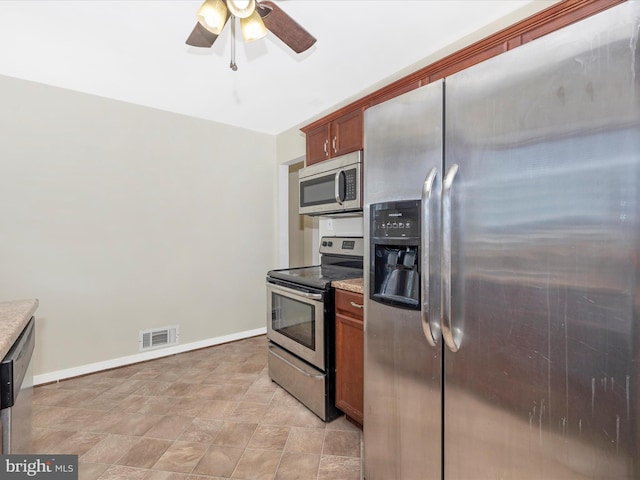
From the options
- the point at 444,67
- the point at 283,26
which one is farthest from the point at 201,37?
the point at 444,67

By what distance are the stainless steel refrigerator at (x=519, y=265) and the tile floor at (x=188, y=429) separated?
0.66 metres

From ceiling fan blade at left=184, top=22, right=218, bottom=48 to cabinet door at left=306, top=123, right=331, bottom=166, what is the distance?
1150 millimetres

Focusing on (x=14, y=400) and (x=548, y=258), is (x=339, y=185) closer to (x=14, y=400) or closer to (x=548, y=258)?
(x=548, y=258)

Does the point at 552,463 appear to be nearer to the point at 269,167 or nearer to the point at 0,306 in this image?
the point at 0,306

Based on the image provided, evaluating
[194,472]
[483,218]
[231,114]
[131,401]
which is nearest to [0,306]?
[194,472]

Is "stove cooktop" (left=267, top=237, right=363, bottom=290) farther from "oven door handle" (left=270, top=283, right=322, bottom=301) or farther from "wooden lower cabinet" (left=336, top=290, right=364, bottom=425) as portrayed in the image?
"wooden lower cabinet" (left=336, top=290, right=364, bottom=425)

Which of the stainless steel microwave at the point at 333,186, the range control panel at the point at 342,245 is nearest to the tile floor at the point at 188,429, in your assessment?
the range control panel at the point at 342,245

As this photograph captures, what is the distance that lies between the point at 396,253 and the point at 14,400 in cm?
138

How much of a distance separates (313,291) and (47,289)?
2312mm

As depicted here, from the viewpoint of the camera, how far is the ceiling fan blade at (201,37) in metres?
1.63

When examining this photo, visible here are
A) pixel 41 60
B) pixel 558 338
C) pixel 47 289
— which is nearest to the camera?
pixel 558 338

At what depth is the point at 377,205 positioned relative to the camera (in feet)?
4.70

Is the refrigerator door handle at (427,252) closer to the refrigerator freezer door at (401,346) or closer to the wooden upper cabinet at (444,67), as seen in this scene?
the refrigerator freezer door at (401,346)

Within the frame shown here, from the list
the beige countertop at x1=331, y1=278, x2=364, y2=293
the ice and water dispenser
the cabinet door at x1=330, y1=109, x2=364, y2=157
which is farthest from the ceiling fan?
the beige countertop at x1=331, y1=278, x2=364, y2=293
